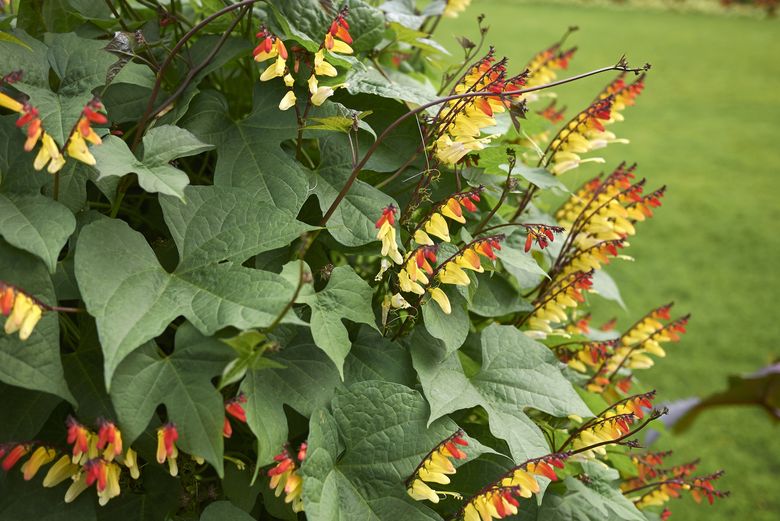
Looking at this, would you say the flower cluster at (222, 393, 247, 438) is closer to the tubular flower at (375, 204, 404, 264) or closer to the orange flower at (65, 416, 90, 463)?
the orange flower at (65, 416, 90, 463)

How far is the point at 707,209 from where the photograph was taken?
18.7 feet

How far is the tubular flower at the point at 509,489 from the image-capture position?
0.87 meters

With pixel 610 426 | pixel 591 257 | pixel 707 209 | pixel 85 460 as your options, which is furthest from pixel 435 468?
pixel 707 209

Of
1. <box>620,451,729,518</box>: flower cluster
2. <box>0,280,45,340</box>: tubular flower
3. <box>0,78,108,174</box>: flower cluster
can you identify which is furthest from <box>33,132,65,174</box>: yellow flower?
<box>620,451,729,518</box>: flower cluster

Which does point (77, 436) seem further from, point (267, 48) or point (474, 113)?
point (474, 113)

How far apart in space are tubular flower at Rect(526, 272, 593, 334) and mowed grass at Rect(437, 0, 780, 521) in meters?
0.48

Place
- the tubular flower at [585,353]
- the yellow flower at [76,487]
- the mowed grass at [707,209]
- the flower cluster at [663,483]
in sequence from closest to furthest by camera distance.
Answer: the yellow flower at [76,487]
the flower cluster at [663,483]
the tubular flower at [585,353]
the mowed grass at [707,209]

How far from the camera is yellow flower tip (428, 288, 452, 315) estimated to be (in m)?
0.96

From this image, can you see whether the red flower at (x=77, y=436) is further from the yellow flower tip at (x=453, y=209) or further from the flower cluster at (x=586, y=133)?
the flower cluster at (x=586, y=133)

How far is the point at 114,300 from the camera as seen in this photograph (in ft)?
2.63

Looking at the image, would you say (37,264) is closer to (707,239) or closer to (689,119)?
(707,239)

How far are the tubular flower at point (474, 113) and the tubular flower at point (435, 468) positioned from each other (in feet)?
1.18

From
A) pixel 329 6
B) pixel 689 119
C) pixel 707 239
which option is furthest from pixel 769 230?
pixel 329 6

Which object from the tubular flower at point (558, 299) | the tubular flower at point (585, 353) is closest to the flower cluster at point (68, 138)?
the tubular flower at point (558, 299)
